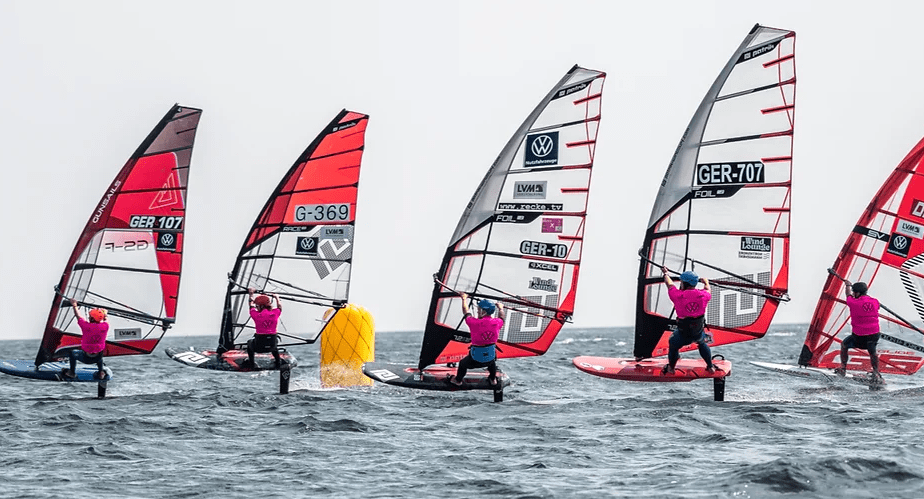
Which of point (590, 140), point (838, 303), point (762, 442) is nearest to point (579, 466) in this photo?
point (762, 442)

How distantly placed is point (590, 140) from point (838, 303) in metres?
4.91

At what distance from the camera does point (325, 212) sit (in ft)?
55.3

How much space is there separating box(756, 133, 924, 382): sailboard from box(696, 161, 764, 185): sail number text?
234 cm

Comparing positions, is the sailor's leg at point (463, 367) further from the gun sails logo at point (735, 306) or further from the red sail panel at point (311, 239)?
the red sail panel at point (311, 239)

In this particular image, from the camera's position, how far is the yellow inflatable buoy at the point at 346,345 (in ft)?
54.9

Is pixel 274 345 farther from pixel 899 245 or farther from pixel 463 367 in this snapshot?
pixel 899 245

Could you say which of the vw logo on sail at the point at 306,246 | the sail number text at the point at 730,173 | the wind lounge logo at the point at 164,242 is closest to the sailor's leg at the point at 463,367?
the sail number text at the point at 730,173

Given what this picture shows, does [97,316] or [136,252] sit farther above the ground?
[136,252]

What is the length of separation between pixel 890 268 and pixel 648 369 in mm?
4746

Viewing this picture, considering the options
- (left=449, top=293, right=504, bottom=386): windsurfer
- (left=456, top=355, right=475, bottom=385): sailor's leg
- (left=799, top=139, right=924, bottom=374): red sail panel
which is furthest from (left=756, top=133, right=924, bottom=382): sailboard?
(left=456, top=355, right=475, bottom=385): sailor's leg

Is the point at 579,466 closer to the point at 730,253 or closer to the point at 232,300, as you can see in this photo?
the point at 730,253

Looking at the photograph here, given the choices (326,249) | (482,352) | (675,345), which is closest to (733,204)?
(675,345)

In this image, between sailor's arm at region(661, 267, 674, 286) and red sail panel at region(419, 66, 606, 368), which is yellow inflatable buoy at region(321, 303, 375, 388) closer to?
red sail panel at region(419, 66, 606, 368)

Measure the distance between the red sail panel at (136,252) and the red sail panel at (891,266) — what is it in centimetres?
1037
